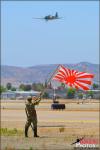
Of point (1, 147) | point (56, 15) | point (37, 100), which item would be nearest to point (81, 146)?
point (1, 147)

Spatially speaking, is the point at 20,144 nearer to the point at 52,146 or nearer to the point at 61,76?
the point at 52,146

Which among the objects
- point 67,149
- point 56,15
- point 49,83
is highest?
point 56,15

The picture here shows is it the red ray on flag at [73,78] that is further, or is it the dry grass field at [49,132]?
the red ray on flag at [73,78]

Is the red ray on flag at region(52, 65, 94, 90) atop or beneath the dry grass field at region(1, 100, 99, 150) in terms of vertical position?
atop

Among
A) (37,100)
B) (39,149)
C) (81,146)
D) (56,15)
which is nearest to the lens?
(81,146)

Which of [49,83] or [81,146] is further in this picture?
[49,83]

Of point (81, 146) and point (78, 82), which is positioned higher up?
point (78, 82)

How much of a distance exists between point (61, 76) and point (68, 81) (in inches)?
20.0

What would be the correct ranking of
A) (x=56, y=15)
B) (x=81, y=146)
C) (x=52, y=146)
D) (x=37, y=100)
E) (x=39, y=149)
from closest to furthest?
(x=81, y=146) → (x=39, y=149) → (x=52, y=146) → (x=37, y=100) → (x=56, y=15)

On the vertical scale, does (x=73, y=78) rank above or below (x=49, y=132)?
above

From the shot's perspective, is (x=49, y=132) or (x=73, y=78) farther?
(x=49, y=132)

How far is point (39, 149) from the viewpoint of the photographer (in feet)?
58.8

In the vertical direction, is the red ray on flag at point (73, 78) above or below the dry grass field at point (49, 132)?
above

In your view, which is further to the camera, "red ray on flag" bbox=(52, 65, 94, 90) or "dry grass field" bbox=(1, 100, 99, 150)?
"red ray on flag" bbox=(52, 65, 94, 90)
